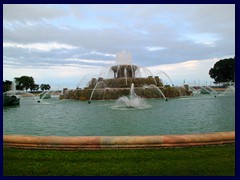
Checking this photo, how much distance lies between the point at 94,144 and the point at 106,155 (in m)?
0.55

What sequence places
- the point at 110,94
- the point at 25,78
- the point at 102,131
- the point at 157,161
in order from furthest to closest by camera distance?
1. the point at 25,78
2. the point at 110,94
3. the point at 102,131
4. the point at 157,161

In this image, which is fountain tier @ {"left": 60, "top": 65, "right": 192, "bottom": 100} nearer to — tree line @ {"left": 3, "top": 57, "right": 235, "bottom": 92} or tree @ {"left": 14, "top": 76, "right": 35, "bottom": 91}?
tree line @ {"left": 3, "top": 57, "right": 235, "bottom": 92}

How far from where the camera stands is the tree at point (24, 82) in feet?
295

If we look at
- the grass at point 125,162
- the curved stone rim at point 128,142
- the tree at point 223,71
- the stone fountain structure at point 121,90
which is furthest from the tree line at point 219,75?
the grass at point 125,162

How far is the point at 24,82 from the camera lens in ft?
297

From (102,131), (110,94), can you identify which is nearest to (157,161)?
(102,131)

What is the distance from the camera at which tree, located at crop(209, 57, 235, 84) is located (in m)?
76.9

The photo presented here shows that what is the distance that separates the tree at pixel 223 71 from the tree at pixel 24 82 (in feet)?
185

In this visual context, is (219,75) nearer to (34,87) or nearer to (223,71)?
(223,71)

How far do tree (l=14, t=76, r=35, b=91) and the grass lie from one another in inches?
3457

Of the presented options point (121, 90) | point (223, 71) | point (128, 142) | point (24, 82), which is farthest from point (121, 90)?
A: point (24, 82)
